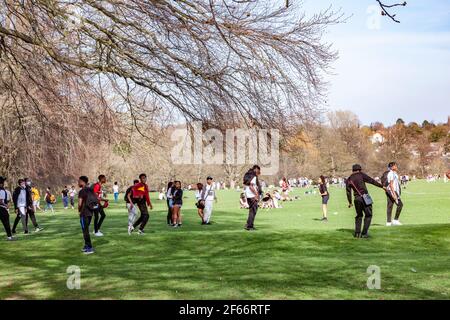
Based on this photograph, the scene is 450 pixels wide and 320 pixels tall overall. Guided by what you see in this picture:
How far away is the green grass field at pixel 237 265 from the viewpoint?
33.8ft

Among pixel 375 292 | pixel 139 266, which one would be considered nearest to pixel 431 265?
pixel 375 292

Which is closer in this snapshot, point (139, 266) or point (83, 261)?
point (139, 266)

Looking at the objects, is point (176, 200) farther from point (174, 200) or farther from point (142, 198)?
point (142, 198)

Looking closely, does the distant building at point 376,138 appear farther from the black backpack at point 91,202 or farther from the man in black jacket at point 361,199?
the black backpack at point 91,202

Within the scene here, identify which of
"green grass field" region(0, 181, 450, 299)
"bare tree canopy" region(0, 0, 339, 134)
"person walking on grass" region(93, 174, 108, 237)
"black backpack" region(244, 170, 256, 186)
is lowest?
"green grass field" region(0, 181, 450, 299)

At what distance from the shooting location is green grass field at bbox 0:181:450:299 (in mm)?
10297

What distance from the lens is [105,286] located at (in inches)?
438

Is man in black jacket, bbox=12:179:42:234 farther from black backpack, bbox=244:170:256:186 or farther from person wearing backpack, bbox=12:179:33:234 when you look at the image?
black backpack, bbox=244:170:256:186

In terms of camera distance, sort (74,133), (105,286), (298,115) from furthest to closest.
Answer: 1. (74,133)
2. (298,115)
3. (105,286)

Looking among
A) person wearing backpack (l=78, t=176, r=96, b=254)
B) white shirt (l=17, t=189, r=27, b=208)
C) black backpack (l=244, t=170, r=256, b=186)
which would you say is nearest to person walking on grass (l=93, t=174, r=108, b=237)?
white shirt (l=17, t=189, r=27, b=208)

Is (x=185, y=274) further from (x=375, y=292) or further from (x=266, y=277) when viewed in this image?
(x=375, y=292)

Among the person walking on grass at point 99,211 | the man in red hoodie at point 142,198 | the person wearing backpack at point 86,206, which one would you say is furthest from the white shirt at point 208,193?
the person wearing backpack at point 86,206
